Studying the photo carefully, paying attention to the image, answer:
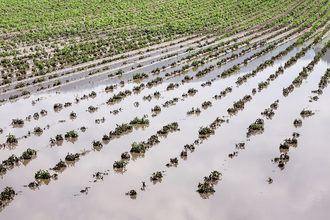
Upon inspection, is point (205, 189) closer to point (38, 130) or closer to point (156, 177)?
point (156, 177)

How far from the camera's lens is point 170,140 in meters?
19.5

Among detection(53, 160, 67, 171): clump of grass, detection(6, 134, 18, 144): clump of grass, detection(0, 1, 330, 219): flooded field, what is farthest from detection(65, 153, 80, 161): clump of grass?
detection(6, 134, 18, 144): clump of grass

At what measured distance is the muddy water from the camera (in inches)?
557

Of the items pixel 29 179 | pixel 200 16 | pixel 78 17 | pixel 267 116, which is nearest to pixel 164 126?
pixel 267 116

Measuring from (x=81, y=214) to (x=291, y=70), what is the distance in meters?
21.0

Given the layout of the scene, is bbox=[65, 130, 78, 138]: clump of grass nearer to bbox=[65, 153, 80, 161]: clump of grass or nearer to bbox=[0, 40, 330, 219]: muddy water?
bbox=[0, 40, 330, 219]: muddy water

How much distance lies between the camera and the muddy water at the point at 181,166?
14.1 metres

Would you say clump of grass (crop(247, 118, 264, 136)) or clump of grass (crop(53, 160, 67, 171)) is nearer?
clump of grass (crop(53, 160, 67, 171))

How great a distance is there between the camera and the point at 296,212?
13.8 m

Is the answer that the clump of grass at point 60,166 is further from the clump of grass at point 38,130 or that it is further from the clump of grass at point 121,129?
the clump of grass at point 38,130

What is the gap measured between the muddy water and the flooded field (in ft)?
0.17

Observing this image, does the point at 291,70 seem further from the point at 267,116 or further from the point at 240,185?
the point at 240,185

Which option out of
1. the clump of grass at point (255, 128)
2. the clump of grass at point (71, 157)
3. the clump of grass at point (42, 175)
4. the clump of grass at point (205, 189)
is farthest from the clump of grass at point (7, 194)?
the clump of grass at point (255, 128)

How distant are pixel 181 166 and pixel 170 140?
2.66 metres
